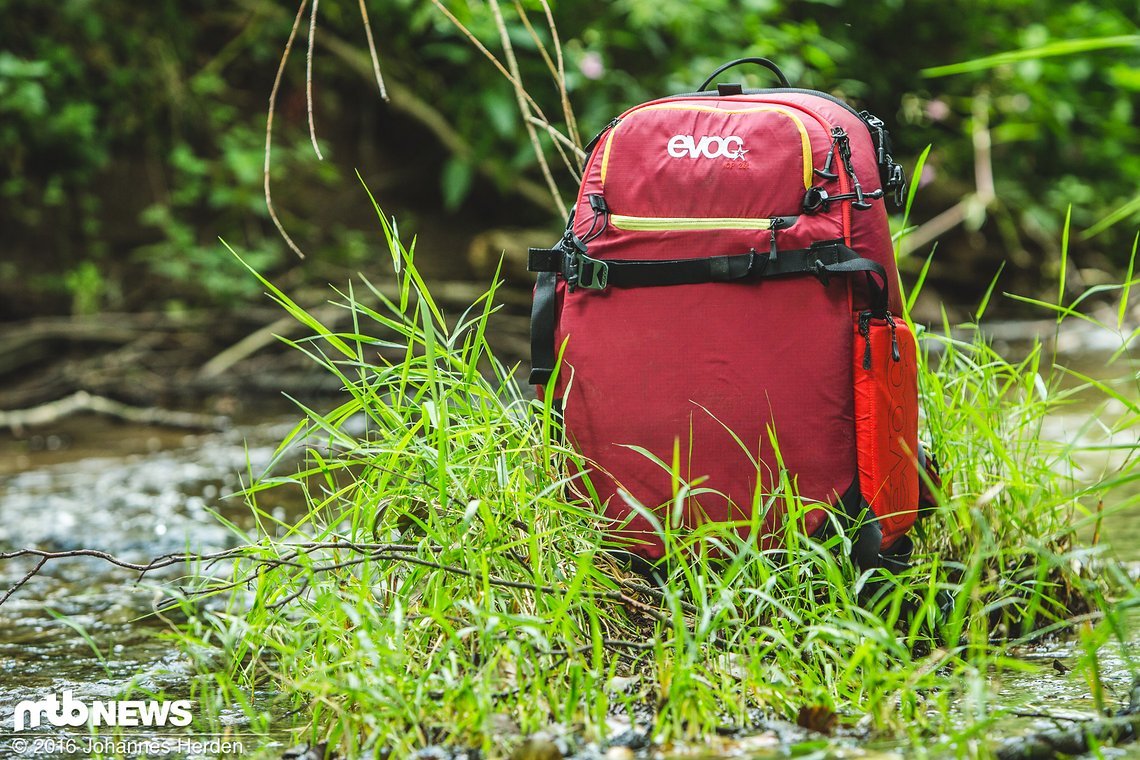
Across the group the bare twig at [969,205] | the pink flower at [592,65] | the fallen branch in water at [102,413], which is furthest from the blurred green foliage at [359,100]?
the fallen branch in water at [102,413]

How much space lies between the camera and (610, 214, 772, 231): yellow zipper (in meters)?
1.76

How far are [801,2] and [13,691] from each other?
21.9 ft

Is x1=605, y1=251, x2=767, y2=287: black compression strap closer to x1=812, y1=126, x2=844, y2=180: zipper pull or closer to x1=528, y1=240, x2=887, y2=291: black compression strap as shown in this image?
x1=528, y1=240, x2=887, y2=291: black compression strap

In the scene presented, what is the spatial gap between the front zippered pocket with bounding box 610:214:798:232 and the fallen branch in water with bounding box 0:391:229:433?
3.23 meters

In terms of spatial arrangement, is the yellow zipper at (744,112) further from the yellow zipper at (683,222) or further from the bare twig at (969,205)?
the bare twig at (969,205)

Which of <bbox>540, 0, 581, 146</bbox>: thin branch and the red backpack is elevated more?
<bbox>540, 0, 581, 146</bbox>: thin branch

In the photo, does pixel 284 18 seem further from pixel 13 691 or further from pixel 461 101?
pixel 13 691

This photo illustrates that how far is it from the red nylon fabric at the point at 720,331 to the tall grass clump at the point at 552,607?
0.24 ft

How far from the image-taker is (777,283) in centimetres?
176

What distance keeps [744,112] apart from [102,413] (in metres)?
4.07

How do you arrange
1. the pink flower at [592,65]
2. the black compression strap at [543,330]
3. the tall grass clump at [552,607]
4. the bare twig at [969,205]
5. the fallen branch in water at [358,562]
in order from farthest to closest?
1. the bare twig at [969,205]
2. the pink flower at [592,65]
3. the black compression strap at [543,330]
4. the fallen branch in water at [358,562]
5. the tall grass clump at [552,607]

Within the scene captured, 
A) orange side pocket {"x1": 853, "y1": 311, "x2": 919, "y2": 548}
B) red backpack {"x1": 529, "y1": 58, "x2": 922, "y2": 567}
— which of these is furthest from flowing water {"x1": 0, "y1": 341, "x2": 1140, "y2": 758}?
red backpack {"x1": 529, "y1": 58, "x2": 922, "y2": 567}

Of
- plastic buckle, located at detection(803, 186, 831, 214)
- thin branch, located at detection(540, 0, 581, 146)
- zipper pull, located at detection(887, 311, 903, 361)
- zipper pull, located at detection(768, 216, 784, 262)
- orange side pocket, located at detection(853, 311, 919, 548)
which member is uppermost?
thin branch, located at detection(540, 0, 581, 146)

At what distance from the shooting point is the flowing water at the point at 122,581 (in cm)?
154
